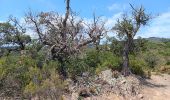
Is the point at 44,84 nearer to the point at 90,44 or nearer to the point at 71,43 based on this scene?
the point at 71,43

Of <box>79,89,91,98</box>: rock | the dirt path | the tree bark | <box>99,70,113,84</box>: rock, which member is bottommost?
the dirt path

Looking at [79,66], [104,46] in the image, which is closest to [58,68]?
[79,66]

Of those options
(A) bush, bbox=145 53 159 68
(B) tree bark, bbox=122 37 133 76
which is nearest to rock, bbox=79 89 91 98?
(B) tree bark, bbox=122 37 133 76

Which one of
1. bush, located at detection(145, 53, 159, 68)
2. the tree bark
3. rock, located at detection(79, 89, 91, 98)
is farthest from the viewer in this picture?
bush, located at detection(145, 53, 159, 68)

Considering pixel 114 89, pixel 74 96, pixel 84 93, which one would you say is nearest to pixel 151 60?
pixel 114 89

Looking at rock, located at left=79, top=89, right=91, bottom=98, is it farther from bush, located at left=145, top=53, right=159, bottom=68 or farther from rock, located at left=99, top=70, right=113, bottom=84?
bush, located at left=145, top=53, right=159, bottom=68

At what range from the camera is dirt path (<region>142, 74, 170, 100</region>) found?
1972cm

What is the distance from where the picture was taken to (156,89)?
21.1 metres

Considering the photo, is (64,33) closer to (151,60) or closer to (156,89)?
(156,89)

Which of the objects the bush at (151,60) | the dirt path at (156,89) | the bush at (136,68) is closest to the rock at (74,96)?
the dirt path at (156,89)

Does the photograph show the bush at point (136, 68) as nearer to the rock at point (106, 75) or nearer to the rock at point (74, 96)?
the rock at point (106, 75)

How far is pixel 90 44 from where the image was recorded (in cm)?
2325

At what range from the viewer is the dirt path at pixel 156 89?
1972 centimetres

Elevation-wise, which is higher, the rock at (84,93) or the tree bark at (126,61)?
Result: the tree bark at (126,61)
